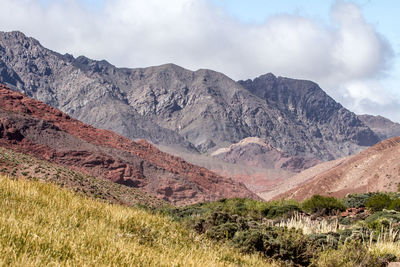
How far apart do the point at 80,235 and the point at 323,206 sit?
2372 centimetres

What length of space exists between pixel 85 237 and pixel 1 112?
66.2 metres

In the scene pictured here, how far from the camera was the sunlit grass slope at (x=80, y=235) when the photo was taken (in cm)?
408

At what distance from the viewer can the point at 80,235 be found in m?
4.90

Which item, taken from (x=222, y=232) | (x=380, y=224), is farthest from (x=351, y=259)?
(x=380, y=224)

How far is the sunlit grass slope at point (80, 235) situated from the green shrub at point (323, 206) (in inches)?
784

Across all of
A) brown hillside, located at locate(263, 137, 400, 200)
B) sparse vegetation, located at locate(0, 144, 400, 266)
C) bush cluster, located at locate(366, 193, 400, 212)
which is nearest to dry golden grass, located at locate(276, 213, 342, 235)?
sparse vegetation, located at locate(0, 144, 400, 266)

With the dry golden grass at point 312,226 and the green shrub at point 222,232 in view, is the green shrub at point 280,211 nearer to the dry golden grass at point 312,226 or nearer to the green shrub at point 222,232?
the dry golden grass at point 312,226

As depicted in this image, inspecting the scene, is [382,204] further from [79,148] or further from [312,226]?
[79,148]

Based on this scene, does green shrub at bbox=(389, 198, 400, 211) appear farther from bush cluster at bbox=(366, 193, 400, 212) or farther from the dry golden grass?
the dry golden grass

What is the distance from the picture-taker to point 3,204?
224 inches

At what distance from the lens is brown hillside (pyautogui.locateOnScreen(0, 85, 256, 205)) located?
201 feet

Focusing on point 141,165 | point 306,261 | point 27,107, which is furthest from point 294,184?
point 306,261

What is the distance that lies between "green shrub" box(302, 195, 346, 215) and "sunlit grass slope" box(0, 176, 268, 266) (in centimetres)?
1991

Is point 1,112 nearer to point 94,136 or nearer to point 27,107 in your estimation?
point 27,107
